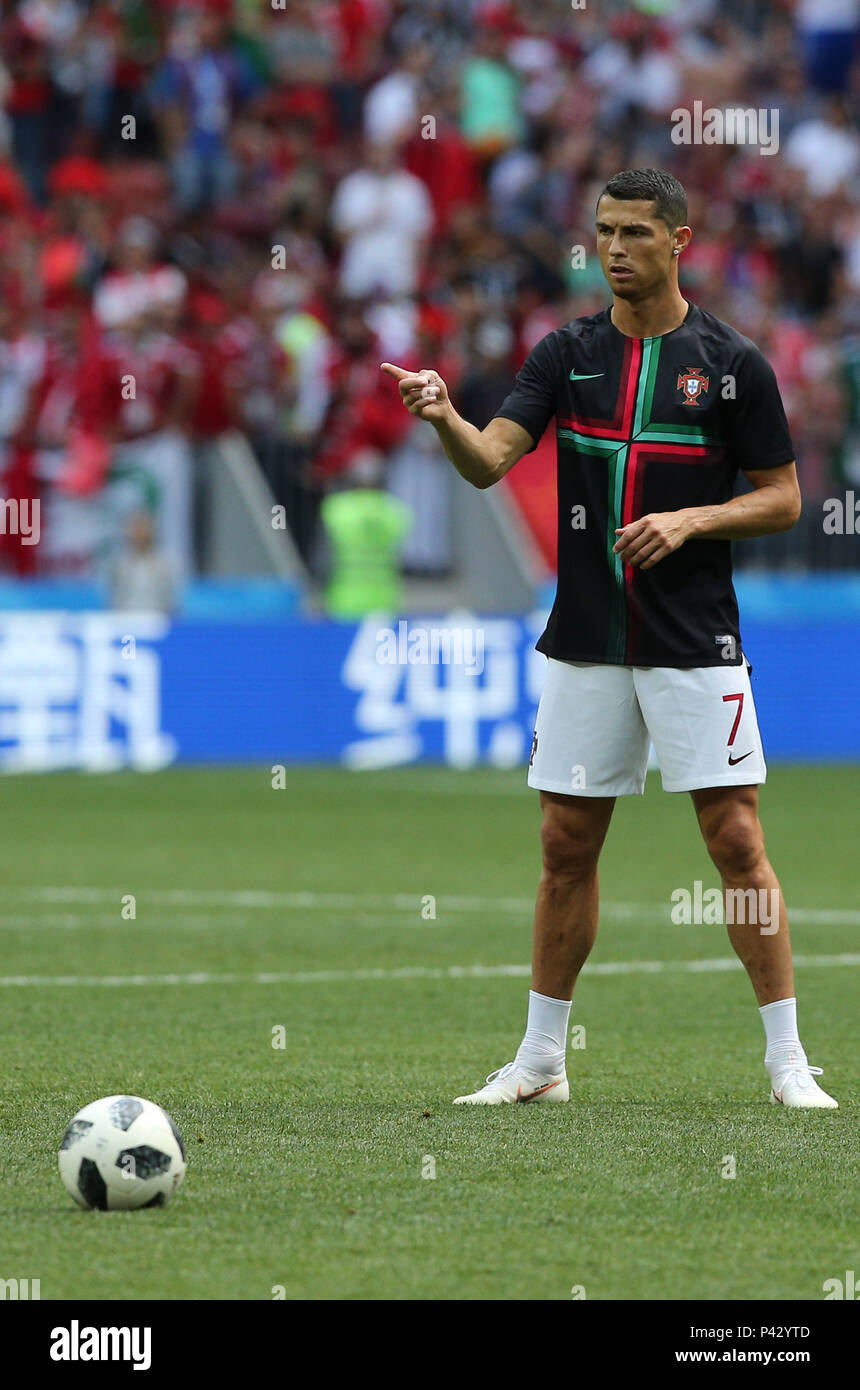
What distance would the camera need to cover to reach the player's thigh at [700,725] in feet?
20.0

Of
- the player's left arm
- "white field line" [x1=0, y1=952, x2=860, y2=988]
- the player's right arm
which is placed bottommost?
"white field line" [x1=0, y1=952, x2=860, y2=988]

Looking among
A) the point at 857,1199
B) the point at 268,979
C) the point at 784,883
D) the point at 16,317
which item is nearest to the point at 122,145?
the point at 16,317

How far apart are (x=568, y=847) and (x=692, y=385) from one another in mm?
1270

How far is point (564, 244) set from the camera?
804 inches

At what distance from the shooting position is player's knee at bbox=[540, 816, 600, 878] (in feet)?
20.4

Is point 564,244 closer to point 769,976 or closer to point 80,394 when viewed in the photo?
point 80,394

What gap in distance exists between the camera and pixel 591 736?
6.14 m

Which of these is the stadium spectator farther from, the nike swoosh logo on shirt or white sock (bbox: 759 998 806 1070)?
white sock (bbox: 759 998 806 1070)

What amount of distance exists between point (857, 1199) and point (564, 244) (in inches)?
641

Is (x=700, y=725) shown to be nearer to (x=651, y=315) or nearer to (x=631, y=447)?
(x=631, y=447)

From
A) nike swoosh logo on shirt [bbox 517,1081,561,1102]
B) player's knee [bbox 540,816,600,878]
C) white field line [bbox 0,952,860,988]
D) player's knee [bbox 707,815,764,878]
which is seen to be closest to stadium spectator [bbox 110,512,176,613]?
white field line [bbox 0,952,860,988]

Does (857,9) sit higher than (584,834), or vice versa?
(857,9)

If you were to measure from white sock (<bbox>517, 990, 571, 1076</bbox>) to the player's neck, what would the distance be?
1804 mm

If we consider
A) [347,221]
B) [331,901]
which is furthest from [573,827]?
[347,221]
